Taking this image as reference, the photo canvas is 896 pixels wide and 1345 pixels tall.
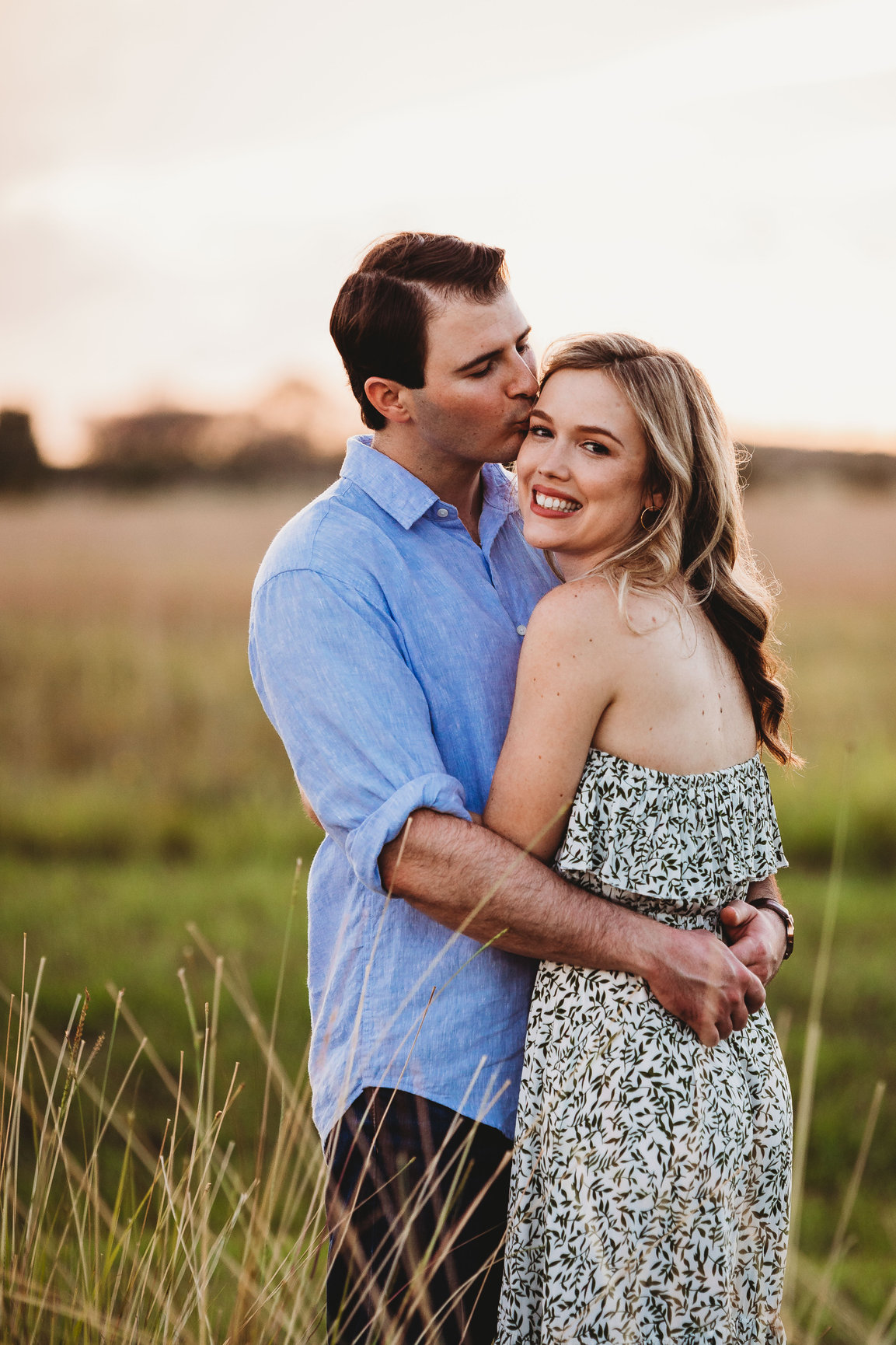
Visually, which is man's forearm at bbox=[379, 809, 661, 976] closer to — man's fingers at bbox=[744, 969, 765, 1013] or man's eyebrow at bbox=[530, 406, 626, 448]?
man's fingers at bbox=[744, 969, 765, 1013]

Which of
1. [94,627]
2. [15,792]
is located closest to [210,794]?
[15,792]

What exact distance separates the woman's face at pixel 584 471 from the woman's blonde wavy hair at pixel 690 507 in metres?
0.03

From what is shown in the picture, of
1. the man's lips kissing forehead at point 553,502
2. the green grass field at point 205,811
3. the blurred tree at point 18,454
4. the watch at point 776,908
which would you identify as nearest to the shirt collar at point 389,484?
the man's lips kissing forehead at point 553,502

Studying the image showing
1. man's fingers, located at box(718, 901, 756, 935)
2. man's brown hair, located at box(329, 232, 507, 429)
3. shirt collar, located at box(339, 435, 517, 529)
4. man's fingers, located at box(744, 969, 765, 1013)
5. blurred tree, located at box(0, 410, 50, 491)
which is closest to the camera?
man's fingers, located at box(744, 969, 765, 1013)

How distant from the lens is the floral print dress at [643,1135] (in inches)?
80.7

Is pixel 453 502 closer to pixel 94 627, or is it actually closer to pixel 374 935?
pixel 374 935

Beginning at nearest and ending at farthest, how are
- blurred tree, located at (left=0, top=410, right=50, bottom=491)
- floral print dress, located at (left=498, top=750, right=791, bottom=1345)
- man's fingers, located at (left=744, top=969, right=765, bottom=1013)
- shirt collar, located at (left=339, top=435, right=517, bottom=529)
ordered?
floral print dress, located at (left=498, top=750, right=791, bottom=1345) < man's fingers, located at (left=744, top=969, right=765, bottom=1013) < shirt collar, located at (left=339, top=435, right=517, bottom=529) < blurred tree, located at (left=0, top=410, right=50, bottom=491)

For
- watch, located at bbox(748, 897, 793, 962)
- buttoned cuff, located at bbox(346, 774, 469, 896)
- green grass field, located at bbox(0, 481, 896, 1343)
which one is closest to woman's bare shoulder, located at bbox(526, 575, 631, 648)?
buttoned cuff, located at bbox(346, 774, 469, 896)

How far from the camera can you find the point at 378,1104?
2236 millimetres

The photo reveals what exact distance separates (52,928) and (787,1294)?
4.87 metres

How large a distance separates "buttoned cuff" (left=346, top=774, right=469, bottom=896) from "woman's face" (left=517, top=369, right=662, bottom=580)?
1.92ft

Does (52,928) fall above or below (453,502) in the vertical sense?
below

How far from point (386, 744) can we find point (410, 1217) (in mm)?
871

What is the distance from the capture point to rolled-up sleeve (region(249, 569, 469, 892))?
2104mm
